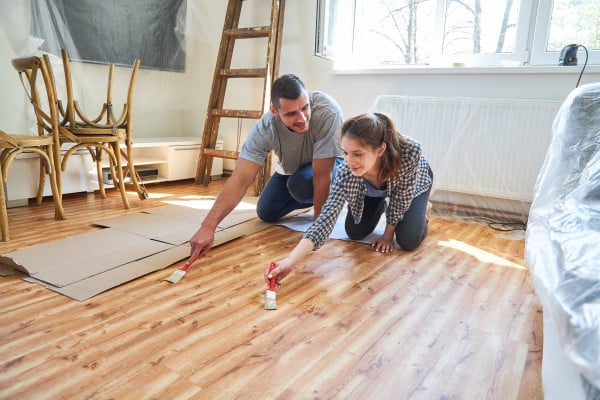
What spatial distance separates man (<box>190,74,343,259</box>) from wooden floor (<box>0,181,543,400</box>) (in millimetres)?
236

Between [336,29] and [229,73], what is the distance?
2.59ft

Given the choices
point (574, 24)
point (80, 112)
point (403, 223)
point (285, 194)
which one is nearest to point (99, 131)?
point (80, 112)

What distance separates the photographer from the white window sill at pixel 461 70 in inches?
82.0

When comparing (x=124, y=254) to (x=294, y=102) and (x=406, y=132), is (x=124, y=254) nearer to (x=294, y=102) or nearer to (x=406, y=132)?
(x=294, y=102)

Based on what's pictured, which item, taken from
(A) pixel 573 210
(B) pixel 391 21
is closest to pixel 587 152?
(A) pixel 573 210

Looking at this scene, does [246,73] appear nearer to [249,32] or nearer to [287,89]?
[249,32]

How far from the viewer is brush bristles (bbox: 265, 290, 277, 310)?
1166mm

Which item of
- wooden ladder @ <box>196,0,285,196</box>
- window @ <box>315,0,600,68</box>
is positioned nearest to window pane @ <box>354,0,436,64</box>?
window @ <box>315,0,600,68</box>

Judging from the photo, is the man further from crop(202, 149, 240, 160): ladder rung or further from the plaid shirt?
crop(202, 149, 240, 160): ladder rung

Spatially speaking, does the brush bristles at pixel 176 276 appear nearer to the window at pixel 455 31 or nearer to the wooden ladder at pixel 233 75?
the wooden ladder at pixel 233 75

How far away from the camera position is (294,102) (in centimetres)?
145

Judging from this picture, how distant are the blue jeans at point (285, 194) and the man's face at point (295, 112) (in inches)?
14.2

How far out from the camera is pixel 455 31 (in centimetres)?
252

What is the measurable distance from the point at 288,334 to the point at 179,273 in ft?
1.60
